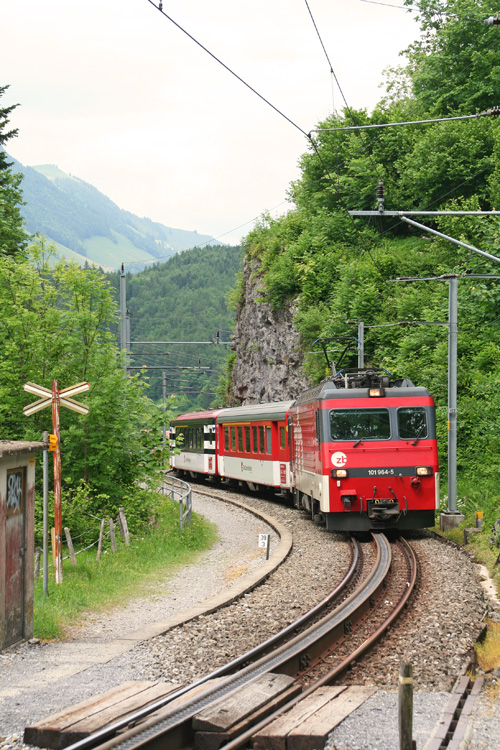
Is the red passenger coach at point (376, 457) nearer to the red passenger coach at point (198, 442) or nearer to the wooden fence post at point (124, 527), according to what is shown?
the wooden fence post at point (124, 527)

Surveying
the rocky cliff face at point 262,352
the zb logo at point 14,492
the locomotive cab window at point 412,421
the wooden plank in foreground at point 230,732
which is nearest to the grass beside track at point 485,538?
the wooden plank in foreground at point 230,732

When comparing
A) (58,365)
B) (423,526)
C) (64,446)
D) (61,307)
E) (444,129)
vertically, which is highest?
(444,129)

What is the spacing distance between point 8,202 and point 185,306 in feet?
340

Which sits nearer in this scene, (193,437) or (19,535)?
(19,535)

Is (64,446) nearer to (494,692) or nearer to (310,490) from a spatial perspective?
(310,490)

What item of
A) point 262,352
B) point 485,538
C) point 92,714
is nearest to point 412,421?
point 485,538

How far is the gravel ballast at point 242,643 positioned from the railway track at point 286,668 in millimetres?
283

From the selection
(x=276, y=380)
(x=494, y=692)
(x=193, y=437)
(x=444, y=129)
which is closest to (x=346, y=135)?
(x=444, y=129)

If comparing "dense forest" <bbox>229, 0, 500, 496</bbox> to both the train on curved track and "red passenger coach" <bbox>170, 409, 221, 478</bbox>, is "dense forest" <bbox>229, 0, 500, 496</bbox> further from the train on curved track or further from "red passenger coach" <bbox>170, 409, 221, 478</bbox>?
"red passenger coach" <bbox>170, 409, 221, 478</bbox>

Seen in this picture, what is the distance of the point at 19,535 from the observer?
9.00 metres

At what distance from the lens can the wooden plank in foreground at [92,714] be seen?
585 cm

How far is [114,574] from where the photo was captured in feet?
44.7

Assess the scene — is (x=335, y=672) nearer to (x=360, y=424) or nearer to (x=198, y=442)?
(x=360, y=424)

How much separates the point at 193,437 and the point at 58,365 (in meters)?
19.3
